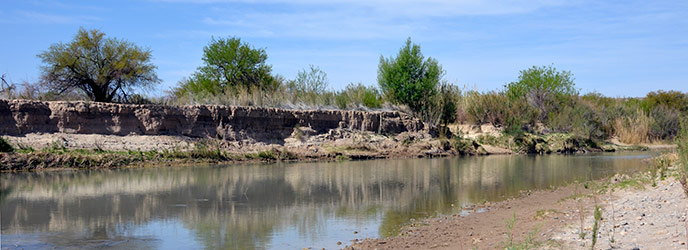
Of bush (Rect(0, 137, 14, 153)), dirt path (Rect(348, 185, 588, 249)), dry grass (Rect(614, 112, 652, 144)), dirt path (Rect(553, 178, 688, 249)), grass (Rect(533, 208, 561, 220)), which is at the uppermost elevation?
dry grass (Rect(614, 112, 652, 144))

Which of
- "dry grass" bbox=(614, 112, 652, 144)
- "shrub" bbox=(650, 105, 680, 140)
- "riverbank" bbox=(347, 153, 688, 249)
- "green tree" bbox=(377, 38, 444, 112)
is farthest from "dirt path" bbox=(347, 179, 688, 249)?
"shrub" bbox=(650, 105, 680, 140)

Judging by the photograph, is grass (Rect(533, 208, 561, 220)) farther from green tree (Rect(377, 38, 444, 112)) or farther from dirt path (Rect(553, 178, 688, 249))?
green tree (Rect(377, 38, 444, 112))

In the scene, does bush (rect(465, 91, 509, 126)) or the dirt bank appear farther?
bush (rect(465, 91, 509, 126))

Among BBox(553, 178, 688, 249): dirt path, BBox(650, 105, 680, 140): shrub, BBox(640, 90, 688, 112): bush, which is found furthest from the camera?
BBox(640, 90, 688, 112): bush

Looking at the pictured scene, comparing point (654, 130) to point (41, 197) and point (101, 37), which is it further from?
point (41, 197)

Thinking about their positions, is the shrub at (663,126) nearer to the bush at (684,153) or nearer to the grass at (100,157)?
the grass at (100,157)

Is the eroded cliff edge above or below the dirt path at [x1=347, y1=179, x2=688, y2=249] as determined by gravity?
above

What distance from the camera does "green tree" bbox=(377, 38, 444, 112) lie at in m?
36.3

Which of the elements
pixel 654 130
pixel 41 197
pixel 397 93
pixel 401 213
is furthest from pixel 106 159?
pixel 654 130

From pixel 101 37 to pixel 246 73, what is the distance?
1023 cm

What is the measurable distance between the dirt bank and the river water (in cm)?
85

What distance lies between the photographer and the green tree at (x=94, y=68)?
27234 millimetres

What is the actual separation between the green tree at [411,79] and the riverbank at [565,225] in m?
23.4

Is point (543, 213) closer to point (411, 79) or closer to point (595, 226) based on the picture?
point (595, 226)
